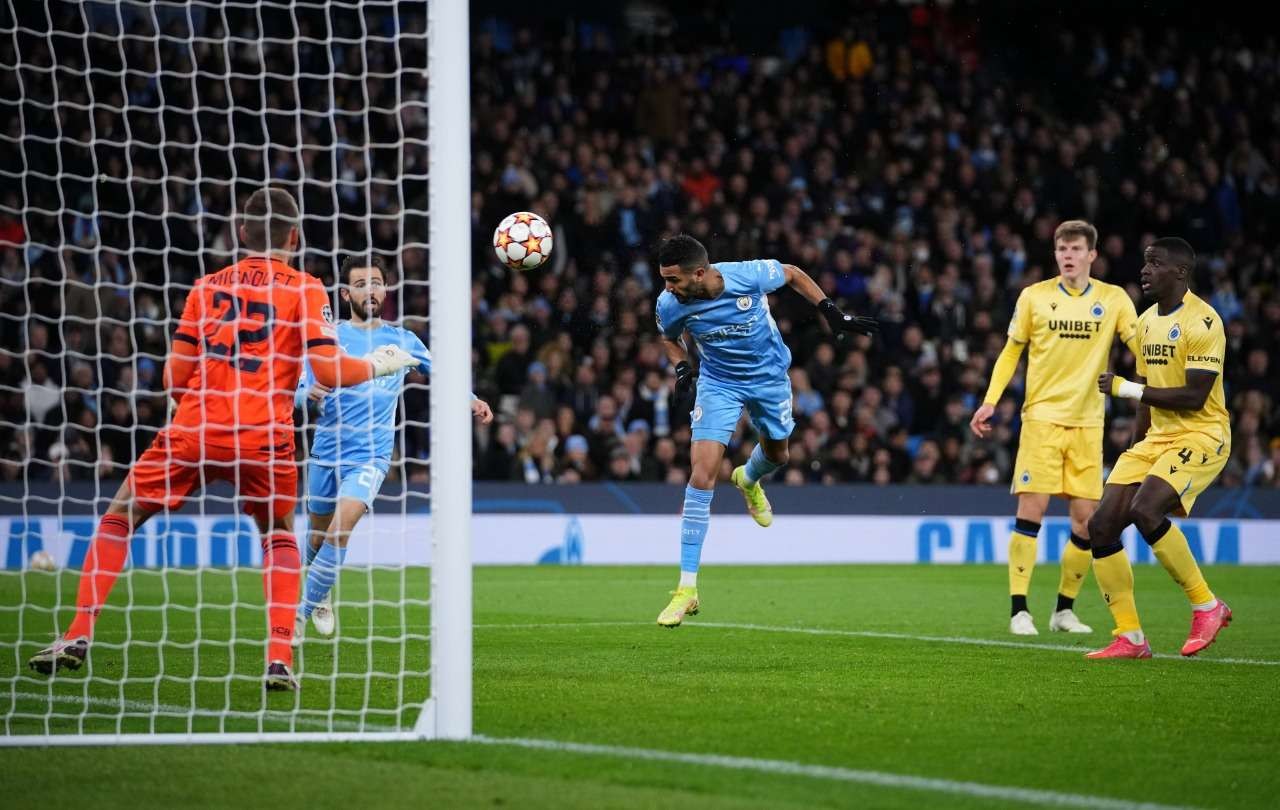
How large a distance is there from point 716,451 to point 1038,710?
10.9ft

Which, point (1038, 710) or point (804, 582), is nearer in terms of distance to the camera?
point (1038, 710)

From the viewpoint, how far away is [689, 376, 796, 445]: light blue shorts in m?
9.52

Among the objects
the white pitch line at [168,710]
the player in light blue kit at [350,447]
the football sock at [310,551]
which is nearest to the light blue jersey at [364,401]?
the player in light blue kit at [350,447]

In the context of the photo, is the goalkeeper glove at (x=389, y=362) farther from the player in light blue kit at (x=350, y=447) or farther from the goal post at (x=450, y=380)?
the player in light blue kit at (x=350, y=447)

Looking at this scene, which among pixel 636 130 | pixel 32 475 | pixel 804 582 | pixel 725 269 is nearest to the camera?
pixel 725 269

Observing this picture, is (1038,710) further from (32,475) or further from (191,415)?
(32,475)

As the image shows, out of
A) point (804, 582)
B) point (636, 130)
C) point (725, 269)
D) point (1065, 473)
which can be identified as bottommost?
point (804, 582)

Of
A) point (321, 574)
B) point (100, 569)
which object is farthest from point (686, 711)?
point (321, 574)

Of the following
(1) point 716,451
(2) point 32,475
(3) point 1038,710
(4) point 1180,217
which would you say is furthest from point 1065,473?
(4) point 1180,217

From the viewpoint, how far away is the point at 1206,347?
8477 mm

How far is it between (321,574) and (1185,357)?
4.73 m

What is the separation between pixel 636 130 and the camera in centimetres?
2238

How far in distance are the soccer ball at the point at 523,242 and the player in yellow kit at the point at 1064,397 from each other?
9.19 ft

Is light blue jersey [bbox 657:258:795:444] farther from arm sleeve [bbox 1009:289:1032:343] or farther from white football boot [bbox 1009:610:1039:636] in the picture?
white football boot [bbox 1009:610:1039:636]
